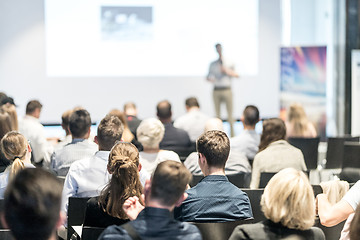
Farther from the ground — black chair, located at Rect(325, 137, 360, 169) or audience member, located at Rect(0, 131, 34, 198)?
audience member, located at Rect(0, 131, 34, 198)

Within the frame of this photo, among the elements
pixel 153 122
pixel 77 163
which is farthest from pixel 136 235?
pixel 153 122

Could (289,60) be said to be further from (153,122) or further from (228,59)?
(153,122)

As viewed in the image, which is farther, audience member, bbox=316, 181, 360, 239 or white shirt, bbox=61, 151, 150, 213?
white shirt, bbox=61, 151, 150, 213

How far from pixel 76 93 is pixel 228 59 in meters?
2.91

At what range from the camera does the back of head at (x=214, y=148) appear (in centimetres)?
344

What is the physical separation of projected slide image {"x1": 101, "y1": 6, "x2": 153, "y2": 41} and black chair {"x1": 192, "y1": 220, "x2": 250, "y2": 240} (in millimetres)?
8631

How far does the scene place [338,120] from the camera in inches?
422

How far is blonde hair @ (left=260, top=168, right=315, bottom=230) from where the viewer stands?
2.47m

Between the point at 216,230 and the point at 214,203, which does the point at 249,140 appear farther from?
the point at 216,230

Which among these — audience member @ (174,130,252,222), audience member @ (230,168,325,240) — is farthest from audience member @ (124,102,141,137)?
audience member @ (230,168,325,240)

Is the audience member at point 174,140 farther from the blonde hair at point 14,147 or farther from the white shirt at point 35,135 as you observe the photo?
the blonde hair at point 14,147

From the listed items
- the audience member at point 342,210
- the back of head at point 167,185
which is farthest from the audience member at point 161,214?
the audience member at point 342,210

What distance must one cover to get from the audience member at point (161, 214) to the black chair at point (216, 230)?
380mm

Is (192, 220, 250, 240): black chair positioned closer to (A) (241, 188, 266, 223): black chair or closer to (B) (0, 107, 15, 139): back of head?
(A) (241, 188, 266, 223): black chair
